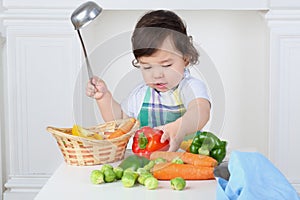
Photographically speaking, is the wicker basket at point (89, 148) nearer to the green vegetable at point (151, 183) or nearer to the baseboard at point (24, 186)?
the green vegetable at point (151, 183)

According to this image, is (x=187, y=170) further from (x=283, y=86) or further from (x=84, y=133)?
Answer: (x=283, y=86)

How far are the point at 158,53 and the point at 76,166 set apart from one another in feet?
1.38

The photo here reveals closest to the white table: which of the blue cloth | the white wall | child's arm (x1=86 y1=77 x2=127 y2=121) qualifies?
the blue cloth

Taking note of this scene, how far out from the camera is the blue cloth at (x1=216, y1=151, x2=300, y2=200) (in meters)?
1.36

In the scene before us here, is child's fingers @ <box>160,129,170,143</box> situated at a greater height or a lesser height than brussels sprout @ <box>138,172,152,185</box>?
greater

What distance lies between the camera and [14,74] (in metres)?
3.04

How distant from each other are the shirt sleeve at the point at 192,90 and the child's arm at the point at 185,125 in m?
0.02

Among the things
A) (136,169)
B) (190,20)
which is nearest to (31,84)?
(190,20)

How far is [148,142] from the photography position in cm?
203

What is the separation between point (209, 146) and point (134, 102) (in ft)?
1.00

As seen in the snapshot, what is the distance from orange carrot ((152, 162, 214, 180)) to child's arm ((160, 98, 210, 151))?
0.14m

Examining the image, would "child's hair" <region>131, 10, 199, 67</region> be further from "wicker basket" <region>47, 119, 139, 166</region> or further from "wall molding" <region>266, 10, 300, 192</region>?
"wall molding" <region>266, 10, 300, 192</region>

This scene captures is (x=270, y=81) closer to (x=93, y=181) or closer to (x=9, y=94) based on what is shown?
(x=9, y=94)

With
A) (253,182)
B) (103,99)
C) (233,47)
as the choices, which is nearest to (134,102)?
(103,99)
